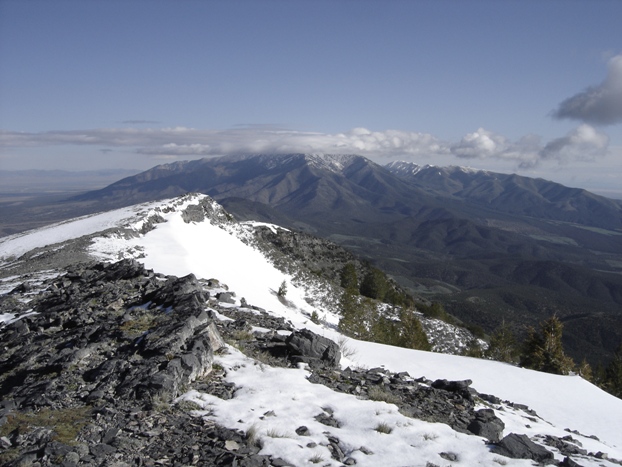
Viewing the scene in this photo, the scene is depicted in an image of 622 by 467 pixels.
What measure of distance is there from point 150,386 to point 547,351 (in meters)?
40.4

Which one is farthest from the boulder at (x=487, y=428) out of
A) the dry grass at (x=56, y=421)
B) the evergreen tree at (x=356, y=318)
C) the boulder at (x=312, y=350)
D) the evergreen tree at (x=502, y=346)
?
the evergreen tree at (x=502, y=346)

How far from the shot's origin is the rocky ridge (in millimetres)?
6477

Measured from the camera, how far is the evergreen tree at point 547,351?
121 feet

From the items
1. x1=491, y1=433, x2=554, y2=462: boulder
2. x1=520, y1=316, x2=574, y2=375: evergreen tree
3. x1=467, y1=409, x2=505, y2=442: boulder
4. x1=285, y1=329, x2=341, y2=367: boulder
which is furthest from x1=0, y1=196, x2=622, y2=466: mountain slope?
x1=520, y1=316, x2=574, y2=375: evergreen tree

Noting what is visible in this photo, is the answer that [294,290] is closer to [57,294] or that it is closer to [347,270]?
[347,270]

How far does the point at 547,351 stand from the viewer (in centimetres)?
3797

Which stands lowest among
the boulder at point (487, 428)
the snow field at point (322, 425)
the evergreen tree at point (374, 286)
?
the evergreen tree at point (374, 286)

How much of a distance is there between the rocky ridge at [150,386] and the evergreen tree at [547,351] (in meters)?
27.8

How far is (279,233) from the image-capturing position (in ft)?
271

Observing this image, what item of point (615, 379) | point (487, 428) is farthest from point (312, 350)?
point (615, 379)

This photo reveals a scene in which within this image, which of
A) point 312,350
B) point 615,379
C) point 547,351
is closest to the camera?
point 312,350

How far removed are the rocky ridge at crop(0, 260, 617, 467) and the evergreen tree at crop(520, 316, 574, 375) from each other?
91.2 ft

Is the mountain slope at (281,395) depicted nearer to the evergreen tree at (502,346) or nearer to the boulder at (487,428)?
the boulder at (487,428)

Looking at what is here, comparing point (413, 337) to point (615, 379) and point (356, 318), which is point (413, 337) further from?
point (615, 379)
